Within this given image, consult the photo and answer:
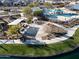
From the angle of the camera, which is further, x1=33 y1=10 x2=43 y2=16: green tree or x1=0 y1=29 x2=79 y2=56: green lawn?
x1=33 y1=10 x2=43 y2=16: green tree

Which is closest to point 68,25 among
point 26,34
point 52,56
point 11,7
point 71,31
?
point 71,31

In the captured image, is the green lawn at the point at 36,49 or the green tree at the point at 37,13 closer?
the green lawn at the point at 36,49

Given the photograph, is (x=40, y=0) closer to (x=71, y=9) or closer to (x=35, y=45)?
(x=71, y=9)

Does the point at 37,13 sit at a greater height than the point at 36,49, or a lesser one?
greater

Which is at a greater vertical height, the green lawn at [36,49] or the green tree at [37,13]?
the green tree at [37,13]

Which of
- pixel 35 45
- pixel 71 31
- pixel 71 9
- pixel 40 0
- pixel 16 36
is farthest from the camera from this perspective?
pixel 40 0

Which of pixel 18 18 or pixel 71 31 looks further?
pixel 18 18

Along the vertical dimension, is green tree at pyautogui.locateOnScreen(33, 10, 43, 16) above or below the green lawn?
above

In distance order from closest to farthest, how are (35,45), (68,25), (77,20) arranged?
(35,45), (68,25), (77,20)

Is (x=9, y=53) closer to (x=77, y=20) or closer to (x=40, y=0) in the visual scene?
(x=77, y=20)

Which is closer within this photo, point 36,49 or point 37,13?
point 36,49
